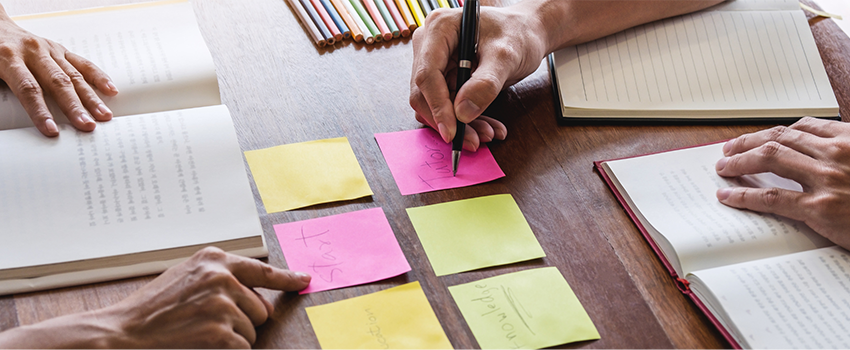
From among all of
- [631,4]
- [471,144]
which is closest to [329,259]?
[471,144]

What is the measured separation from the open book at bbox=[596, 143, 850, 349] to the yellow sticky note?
389 millimetres

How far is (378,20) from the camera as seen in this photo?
1.28 m

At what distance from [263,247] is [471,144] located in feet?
1.23

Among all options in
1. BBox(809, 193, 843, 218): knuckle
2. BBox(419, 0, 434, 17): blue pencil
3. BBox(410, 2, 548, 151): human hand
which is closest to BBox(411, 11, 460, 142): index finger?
BBox(410, 2, 548, 151): human hand

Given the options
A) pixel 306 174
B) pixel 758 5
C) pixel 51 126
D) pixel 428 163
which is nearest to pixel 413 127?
pixel 428 163

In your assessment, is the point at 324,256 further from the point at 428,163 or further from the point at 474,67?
the point at 474,67

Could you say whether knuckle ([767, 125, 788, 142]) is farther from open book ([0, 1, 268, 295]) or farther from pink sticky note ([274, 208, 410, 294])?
open book ([0, 1, 268, 295])

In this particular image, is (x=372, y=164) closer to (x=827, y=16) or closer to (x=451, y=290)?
(x=451, y=290)

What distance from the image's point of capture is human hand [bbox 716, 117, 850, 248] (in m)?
0.91

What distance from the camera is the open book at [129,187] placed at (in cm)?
77

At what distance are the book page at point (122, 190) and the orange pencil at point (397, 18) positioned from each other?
1.49 ft

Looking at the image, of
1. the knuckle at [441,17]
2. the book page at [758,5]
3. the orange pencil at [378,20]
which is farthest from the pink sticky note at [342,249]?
the book page at [758,5]

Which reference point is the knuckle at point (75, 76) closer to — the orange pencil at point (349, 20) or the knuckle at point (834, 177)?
the orange pencil at point (349, 20)

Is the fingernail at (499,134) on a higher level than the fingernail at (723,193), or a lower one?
lower
